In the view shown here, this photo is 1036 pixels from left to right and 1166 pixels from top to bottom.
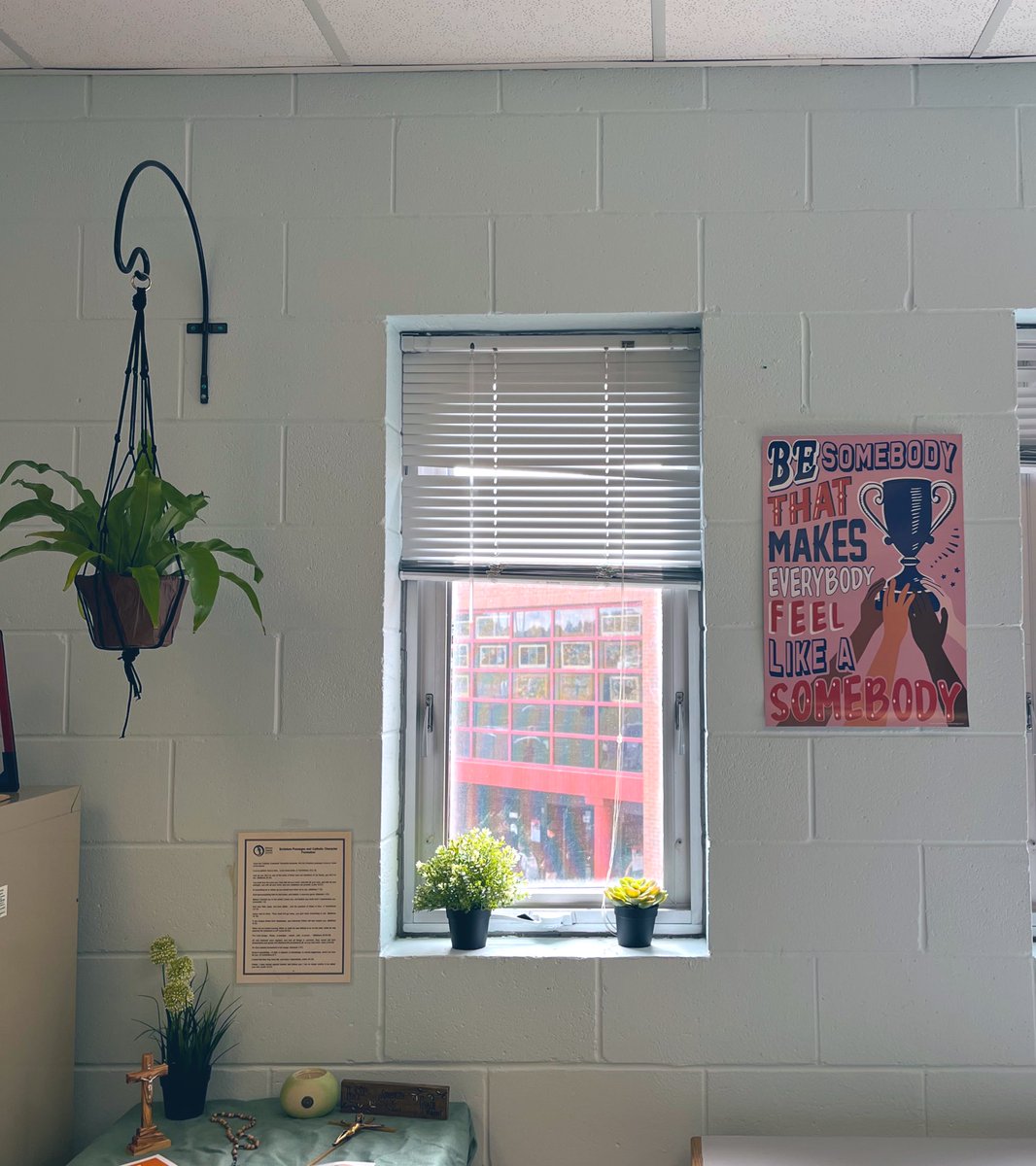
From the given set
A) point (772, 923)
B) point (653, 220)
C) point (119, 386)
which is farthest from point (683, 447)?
point (119, 386)

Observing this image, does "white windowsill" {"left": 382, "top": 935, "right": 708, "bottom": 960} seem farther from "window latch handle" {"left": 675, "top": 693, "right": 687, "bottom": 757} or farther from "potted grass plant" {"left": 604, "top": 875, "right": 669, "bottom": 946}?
"window latch handle" {"left": 675, "top": 693, "right": 687, "bottom": 757}

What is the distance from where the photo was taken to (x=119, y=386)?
6.81 feet

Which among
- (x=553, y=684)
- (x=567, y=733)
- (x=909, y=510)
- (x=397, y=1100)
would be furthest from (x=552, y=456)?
(x=397, y=1100)

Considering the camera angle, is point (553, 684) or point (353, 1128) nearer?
point (353, 1128)

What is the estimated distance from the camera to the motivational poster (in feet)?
6.57

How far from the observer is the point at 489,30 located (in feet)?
6.43

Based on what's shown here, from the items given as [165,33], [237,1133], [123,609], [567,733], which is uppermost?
[165,33]

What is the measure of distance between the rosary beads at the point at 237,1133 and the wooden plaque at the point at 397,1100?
17cm

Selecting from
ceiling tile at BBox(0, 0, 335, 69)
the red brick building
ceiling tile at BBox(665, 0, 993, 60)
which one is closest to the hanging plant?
ceiling tile at BBox(0, 0, 335, 69)

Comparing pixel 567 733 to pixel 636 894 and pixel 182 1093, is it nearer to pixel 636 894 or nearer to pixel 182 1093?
pixel 636 894

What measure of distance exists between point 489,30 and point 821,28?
62 cm

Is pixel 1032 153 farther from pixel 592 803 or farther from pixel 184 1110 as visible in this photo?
pixel 184 1110

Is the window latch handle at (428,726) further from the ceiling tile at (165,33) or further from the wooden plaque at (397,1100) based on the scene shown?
the ceiling tile at (165,33)

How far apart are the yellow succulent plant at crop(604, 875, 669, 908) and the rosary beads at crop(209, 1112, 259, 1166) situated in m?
0.76
